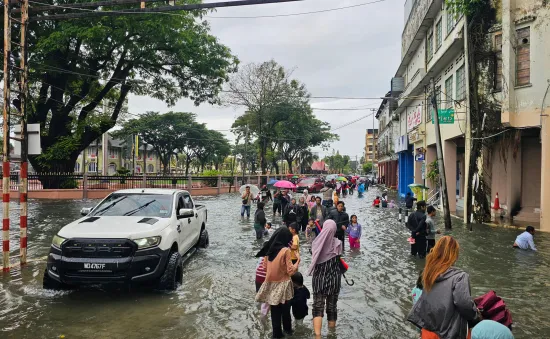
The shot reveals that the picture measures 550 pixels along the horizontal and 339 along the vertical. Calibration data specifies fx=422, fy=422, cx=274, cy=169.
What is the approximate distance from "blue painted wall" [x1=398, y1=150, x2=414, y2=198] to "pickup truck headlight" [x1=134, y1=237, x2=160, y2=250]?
97.0ft

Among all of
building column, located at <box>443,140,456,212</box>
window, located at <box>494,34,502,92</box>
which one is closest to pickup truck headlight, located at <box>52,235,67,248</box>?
window, located at <box>494,34,502,92</box>

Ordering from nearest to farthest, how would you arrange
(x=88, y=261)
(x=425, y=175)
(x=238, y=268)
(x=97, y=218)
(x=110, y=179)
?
(x=88, y=261), (x=97, y=218), (x=238, y=268), (x=425, y=175), (x=110, y=179)

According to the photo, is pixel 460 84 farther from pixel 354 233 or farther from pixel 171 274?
pixel 171 274

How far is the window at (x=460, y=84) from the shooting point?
18.2 m

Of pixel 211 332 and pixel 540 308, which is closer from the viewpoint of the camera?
pixel 211 332

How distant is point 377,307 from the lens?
683cm

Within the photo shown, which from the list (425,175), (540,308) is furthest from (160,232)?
(425,175)

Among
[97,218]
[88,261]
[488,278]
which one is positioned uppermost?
[97,218]

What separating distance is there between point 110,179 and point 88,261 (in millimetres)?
24410

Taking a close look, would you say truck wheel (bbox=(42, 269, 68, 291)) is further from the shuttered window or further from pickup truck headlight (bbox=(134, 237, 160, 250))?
the shuttered window

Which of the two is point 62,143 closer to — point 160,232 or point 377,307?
point 160,232

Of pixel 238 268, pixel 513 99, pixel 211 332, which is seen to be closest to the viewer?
pixel 211 332

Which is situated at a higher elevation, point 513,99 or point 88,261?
point 513,99

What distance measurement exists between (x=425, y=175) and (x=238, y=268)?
1960cm
